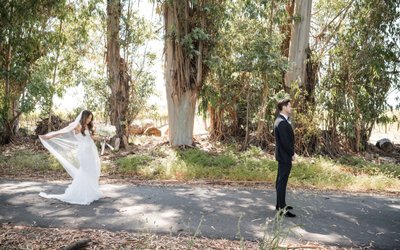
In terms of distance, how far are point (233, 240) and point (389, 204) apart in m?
4.20

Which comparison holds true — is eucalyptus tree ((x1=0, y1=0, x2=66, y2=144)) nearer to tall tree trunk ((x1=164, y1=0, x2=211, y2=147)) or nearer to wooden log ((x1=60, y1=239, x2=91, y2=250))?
tall tree trunk ((x1=164, y1=0, x2=211, y2=147))

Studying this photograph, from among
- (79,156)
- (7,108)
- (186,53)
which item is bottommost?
(79,156)

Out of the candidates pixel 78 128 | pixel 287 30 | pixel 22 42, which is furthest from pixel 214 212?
pixel 287 30

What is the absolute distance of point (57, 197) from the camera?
7.71 m

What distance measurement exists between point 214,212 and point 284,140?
175cm

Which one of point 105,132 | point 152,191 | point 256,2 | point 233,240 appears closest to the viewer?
point 233,240

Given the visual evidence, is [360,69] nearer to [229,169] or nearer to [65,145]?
[229,169]

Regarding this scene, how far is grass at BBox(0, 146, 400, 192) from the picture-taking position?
422 inches

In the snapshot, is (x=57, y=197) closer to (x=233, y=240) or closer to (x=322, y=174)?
(x=233, y=240)

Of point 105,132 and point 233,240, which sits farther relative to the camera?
point 105,132

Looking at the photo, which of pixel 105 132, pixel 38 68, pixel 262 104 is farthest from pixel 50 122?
pixel 262 104

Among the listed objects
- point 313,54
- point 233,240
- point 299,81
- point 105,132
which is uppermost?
point 313,54

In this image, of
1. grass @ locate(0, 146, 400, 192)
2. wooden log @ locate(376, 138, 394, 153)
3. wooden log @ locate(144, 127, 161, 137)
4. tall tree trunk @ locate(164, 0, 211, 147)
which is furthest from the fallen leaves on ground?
wooden log @ locate(144, 127, 161, 137)

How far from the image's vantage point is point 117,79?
1579 cm
